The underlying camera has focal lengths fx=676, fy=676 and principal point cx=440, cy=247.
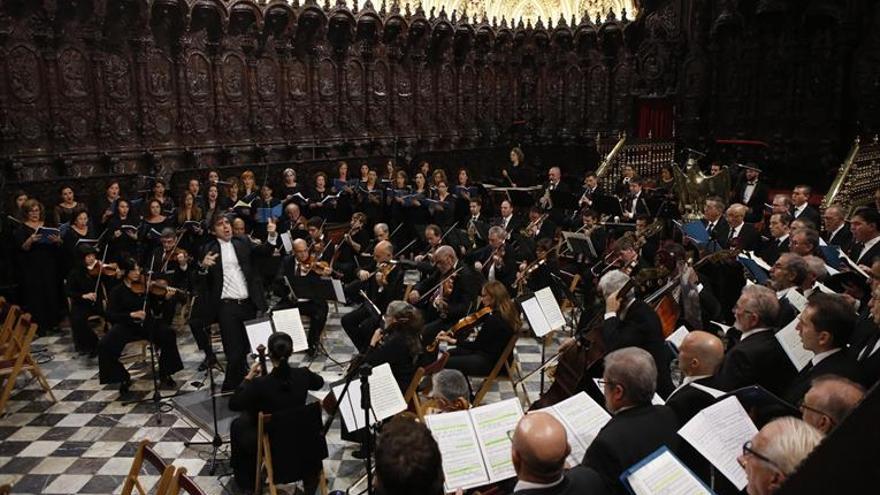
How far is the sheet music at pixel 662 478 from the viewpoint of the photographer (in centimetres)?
302

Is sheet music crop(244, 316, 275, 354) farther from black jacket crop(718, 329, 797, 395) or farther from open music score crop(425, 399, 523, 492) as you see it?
black jacket crop(718, 329, 797, 395)

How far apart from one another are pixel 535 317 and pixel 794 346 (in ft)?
7.90

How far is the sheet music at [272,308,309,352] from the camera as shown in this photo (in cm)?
623

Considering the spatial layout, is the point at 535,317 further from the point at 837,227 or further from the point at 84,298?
the point at 84,298

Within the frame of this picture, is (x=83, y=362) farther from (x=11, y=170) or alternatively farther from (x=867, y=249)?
(x=867, y=249)

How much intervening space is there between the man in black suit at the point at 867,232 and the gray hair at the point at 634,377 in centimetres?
463

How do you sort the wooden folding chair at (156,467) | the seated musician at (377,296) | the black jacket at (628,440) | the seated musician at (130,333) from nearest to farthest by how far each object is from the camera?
1. the black jacket at (628,440)
2. the wooden folding chair at (156,467)
3. the seated musician at (130,333)
4. the seated musician at (377,296)

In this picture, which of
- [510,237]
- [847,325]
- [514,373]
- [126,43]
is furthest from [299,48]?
Result: [847,325]

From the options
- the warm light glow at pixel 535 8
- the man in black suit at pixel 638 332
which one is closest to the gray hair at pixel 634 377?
the man in black suit at pixel 638 332

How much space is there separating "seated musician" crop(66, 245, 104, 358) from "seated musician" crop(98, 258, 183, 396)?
0.76 m

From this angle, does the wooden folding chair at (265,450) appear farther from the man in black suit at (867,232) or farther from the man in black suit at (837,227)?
the man in black suit at (837,227)

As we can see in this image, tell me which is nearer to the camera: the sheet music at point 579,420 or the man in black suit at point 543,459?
the man in black suit at point 543,459

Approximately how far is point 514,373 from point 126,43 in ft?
33.3

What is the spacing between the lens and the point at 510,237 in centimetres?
1086
